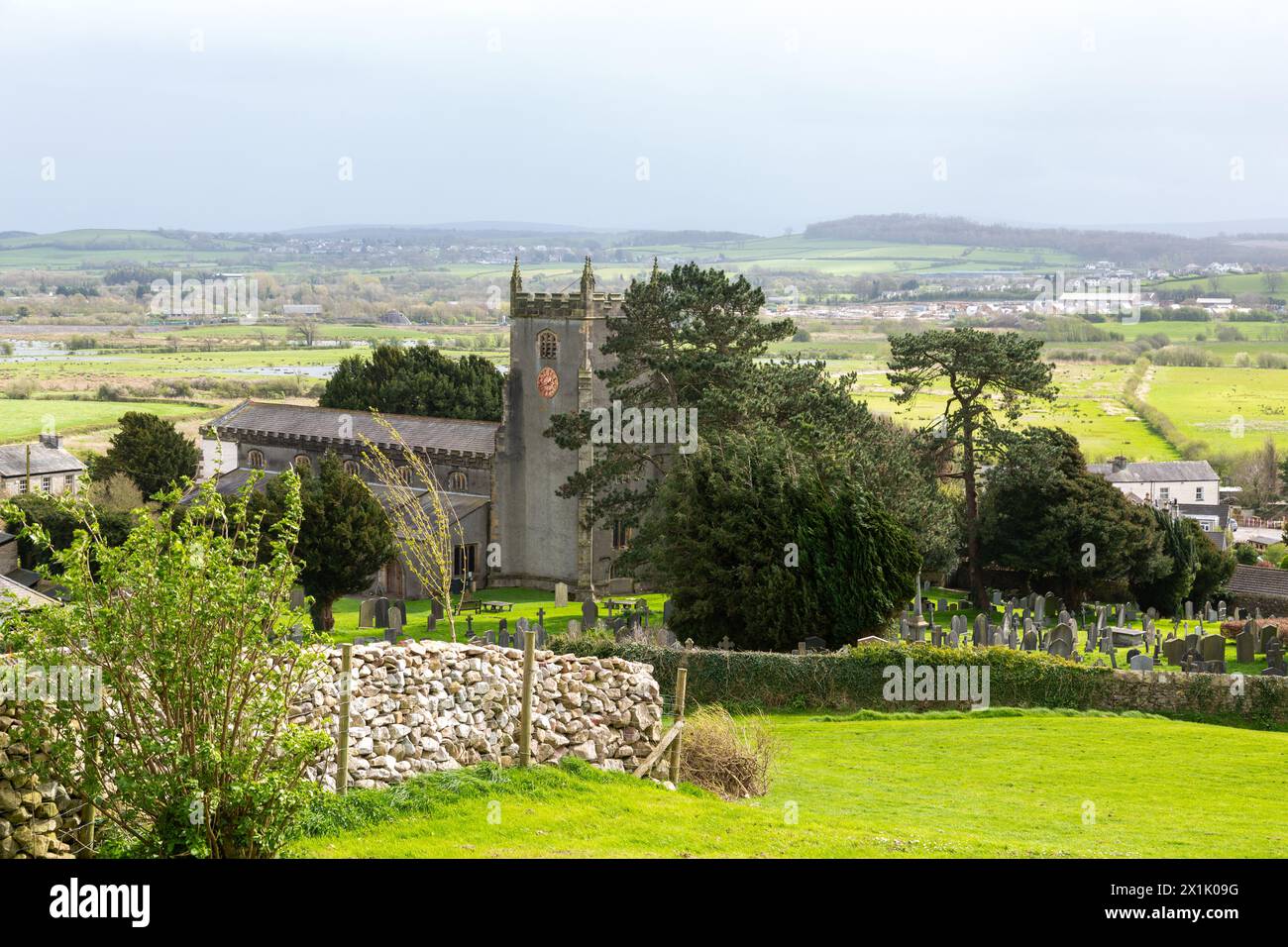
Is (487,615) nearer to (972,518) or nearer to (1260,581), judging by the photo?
(972,518)

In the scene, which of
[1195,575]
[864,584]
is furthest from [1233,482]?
[864,584]

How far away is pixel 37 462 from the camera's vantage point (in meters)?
75.4

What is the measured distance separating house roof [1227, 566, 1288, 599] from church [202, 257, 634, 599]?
2379 cm

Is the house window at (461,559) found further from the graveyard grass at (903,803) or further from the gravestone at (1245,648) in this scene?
the graveyard grass at (903,803)

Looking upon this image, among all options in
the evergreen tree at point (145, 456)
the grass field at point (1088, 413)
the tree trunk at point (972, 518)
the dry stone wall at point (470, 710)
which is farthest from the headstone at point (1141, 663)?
the grass field at point (1088, 413)

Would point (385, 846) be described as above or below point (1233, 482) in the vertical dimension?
above

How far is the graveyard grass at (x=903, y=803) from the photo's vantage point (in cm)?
1506

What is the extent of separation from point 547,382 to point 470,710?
39.5 metres

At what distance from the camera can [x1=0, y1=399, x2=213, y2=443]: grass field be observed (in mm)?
117812

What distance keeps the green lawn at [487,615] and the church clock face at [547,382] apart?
7.49 metres

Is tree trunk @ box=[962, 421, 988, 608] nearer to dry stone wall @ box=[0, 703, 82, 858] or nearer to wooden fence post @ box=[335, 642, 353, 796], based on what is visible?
wooden fence post @ box=[335, 642, 353, 796]
